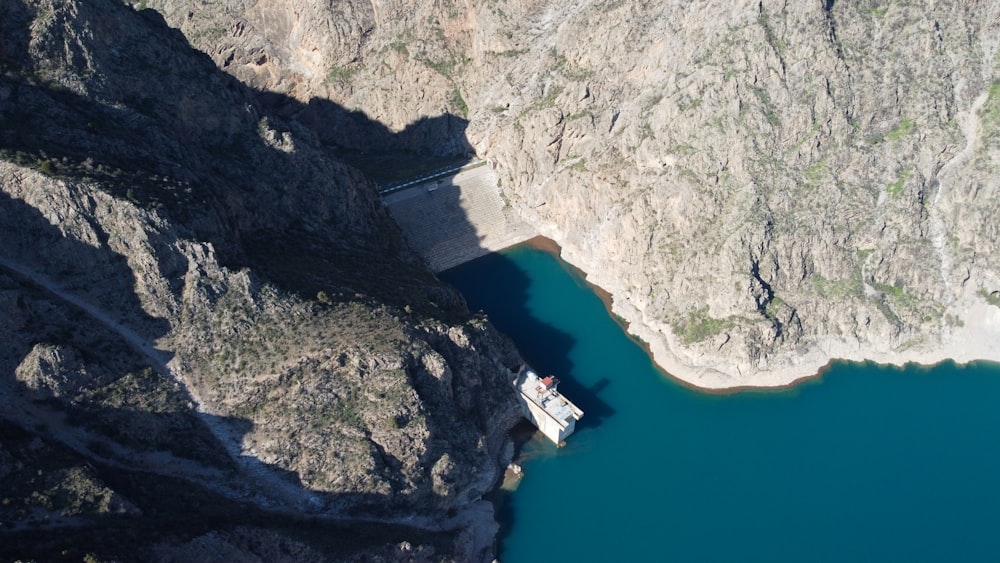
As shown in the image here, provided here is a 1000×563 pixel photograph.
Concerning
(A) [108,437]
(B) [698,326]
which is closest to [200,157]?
(A) [108,437]

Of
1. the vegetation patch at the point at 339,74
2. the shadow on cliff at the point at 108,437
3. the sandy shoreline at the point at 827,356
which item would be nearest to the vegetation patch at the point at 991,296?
the sandy shoreline at the point at 827,356

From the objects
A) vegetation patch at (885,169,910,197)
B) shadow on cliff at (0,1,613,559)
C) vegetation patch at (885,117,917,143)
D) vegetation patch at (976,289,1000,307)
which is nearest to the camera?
shadow on cliff at (0,1,613,559)

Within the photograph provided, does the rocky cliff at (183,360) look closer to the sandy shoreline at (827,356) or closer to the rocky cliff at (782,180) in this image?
the sandy shoreline at (827,356)

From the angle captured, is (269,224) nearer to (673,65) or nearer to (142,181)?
(142,181)

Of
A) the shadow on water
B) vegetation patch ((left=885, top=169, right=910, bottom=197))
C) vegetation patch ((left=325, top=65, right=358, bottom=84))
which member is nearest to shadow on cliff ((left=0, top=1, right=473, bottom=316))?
the shadow on water

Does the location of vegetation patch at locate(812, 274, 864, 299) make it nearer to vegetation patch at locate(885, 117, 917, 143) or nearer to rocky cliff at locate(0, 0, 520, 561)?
vegetation patch at locate(885, 117, 917, 143)

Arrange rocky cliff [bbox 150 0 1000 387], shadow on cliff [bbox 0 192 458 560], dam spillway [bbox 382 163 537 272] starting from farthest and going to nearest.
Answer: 1. dam spillway [bbox 382 163 537 272]
2. rocky cliff [bbox 150 0 1000 387]
3. shadow on cliff [bbox 0 192 458 560]
